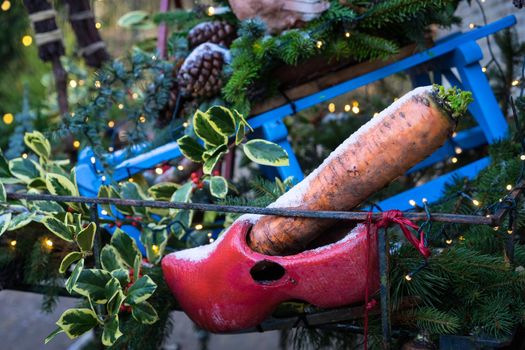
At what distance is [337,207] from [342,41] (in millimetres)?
557

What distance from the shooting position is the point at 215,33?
1706 mm

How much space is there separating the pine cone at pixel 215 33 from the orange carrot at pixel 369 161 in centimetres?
67

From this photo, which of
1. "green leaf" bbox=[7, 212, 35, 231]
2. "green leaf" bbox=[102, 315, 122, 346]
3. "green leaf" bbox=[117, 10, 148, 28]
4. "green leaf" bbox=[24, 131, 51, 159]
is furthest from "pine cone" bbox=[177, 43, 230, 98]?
"green leaf" bbox=[117, 10, 148, 28]

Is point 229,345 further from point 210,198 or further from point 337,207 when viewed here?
point 337,207

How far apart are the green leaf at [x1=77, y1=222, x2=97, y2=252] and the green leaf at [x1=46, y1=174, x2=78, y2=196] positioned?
0.18 metres

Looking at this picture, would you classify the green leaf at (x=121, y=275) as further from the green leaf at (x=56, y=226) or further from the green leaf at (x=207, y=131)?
the green leaf at (x=207, y=131)

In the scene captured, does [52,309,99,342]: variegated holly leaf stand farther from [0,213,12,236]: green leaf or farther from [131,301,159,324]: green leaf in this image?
[0,213,12,236]: green leaf

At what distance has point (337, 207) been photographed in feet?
3.62

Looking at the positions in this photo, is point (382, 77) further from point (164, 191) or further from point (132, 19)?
point (132, 19)

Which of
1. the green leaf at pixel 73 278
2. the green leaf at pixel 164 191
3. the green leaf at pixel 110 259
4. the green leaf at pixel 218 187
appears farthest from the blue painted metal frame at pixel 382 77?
the green leaf at pixel 73 278

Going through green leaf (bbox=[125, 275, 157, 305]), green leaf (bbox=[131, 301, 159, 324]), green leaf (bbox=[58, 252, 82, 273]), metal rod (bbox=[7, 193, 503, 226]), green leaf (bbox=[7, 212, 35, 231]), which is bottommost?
green leaf (bbox=[131, 301, 159, 324])

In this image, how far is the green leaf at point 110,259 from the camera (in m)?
1.36

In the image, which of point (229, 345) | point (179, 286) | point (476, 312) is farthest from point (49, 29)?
point (229, 345)

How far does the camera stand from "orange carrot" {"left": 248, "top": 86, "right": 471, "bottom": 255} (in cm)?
98
